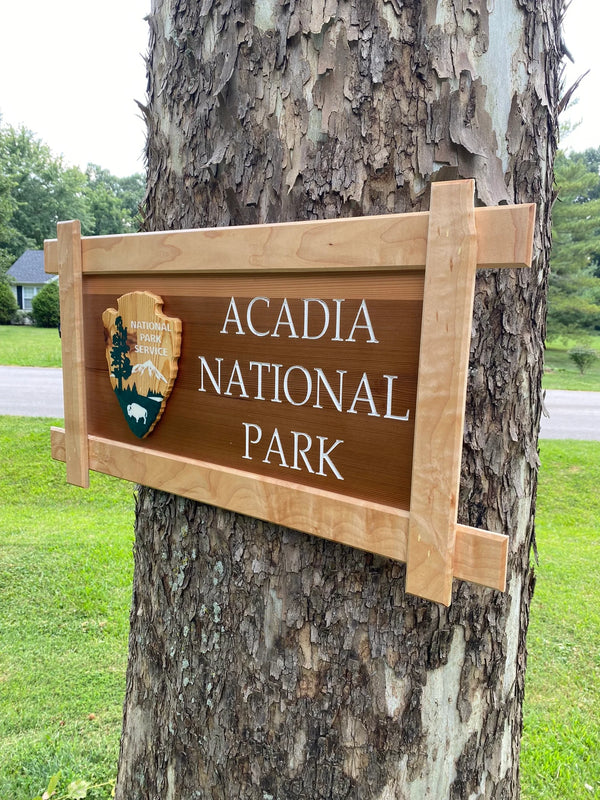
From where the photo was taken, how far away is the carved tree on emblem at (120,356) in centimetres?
149

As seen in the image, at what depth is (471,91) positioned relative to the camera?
114 centimetres

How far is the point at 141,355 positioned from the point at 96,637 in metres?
2.66

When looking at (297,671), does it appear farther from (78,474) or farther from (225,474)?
(78,474)

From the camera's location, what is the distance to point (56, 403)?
368 inches

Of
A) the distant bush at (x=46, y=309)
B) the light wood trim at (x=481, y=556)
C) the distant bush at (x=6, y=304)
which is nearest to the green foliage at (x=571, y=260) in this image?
the light wood trim at (x=481, y=556)

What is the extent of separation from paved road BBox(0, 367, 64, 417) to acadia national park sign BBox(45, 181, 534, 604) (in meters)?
7.47

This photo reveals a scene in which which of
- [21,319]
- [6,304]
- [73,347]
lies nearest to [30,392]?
[73,347]

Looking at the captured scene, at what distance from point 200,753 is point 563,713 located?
2.19m

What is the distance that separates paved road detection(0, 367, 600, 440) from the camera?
8781 mm

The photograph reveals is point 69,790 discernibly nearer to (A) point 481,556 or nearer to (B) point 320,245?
(A) point 481,556

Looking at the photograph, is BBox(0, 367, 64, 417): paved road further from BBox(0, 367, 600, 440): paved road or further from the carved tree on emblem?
the carved tree on emblem

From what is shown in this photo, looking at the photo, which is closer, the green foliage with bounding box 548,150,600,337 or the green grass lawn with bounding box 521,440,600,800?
the green grass lawn with bounding box 521,440,600,800

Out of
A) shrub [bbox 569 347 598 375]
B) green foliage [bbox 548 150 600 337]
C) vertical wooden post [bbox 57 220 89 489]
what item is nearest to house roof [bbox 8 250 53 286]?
green foliage [bbox 548 150 600 337]

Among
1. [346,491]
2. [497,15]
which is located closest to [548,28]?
[497,15]
